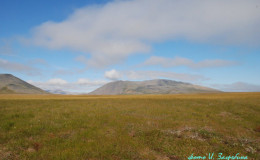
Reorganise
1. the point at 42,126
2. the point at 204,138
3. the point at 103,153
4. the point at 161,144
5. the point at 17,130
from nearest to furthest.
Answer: the point at 103,153 → the point at 161,144 → the point at 204,138 → the point at 17,130 → the point at 42,126

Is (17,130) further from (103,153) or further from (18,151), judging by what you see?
(103,153)

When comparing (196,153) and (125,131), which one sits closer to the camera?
(196,153)

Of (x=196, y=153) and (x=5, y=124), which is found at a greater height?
(x=5, y=124)

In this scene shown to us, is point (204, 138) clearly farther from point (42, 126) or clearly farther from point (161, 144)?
point (42, 126)

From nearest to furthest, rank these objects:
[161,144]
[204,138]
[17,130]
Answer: [161,144]
[204,138]
[17,130]

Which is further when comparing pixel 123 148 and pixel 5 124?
pixel 5 124

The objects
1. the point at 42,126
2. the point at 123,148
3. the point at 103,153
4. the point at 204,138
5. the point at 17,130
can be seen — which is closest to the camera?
the point at 103,153

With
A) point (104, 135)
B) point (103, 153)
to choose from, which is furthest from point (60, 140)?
point (103, 153)

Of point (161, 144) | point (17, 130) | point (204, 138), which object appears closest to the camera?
point (161, 144)

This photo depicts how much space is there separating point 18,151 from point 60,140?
2.31m

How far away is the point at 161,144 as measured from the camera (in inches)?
372

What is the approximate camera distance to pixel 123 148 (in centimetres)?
855

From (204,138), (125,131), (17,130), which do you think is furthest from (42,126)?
(204,138)

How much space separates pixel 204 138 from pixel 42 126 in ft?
45.1
